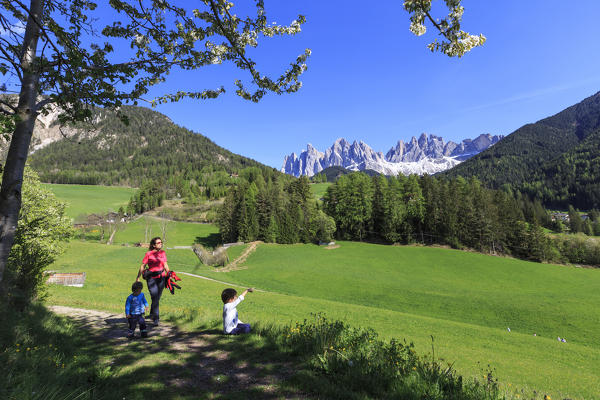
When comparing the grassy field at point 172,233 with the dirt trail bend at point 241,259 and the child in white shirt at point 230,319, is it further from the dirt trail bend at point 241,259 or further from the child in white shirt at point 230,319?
the child in white shirt at point 230,319

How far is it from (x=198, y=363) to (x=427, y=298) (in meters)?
28.9

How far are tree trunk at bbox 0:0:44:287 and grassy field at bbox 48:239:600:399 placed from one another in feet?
22.7

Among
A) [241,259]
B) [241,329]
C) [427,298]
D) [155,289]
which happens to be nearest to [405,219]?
[427,298]

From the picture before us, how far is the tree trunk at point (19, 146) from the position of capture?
10.3 ft

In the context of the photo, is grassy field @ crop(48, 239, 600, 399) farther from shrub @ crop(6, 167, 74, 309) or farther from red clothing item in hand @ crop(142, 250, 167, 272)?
red clothing item in hand @ crop(142, 250, 167, 272)

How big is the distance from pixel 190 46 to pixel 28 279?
13974 mm

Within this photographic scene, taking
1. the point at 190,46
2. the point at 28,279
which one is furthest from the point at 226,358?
the point at 28,279

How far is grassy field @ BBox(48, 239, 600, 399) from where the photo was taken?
12250 mm

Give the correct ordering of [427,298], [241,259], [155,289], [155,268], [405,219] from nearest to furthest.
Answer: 1. [155,268]
2. [155,289]
3. [427,298]
4. [241,259]
5. [405,219]

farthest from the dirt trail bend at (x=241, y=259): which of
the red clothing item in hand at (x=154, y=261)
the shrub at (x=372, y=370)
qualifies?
the shrub at (x=372, y=370)

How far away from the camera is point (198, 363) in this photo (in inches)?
208

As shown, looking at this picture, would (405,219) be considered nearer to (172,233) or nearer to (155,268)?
(155,268)

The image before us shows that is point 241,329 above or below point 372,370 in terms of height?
below

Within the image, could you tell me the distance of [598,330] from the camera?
2091cm
